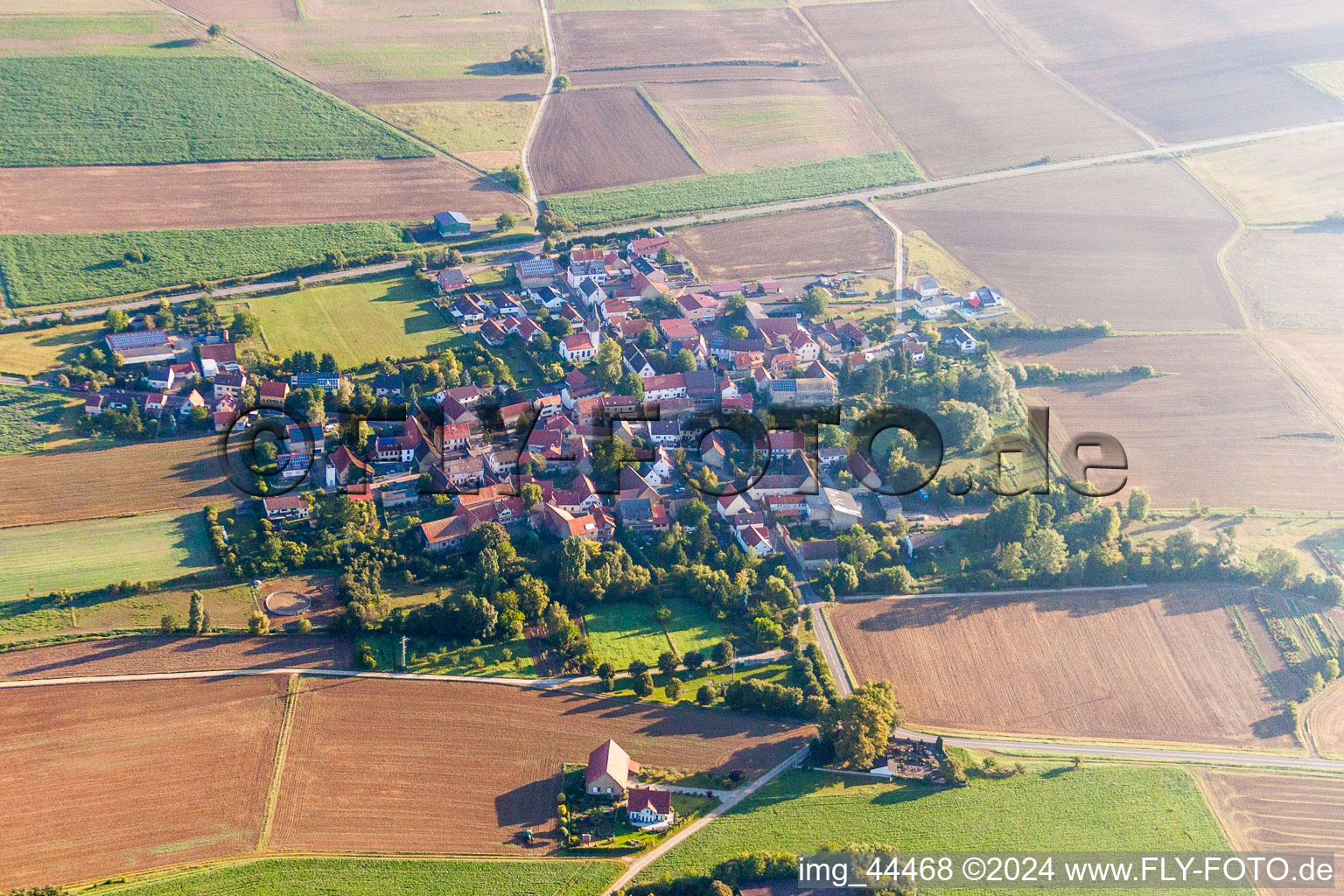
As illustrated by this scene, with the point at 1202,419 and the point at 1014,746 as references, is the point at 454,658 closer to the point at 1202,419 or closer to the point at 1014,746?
the point at 1014,746

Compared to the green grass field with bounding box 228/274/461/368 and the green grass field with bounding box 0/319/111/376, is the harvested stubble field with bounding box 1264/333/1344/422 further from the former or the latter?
the green grass field with bounding box 0/319/111/376

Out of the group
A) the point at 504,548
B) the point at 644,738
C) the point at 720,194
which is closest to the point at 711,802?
the point at 644,738

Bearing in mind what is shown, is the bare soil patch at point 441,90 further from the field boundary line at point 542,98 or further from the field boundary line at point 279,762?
the field boundary line at point 279,762

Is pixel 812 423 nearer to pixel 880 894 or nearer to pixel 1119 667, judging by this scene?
pixel 1119 667

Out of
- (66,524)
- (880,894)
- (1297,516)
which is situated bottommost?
(880,894)

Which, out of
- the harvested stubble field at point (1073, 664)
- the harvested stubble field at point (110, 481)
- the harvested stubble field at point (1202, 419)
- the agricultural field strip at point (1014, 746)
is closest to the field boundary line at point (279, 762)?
the agricultural field strip at point (1014, 746)

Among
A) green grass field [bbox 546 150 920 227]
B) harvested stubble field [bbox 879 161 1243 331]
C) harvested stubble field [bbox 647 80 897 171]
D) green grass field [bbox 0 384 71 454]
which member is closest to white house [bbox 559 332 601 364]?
green grass field [bbox 546 150 920 227]
